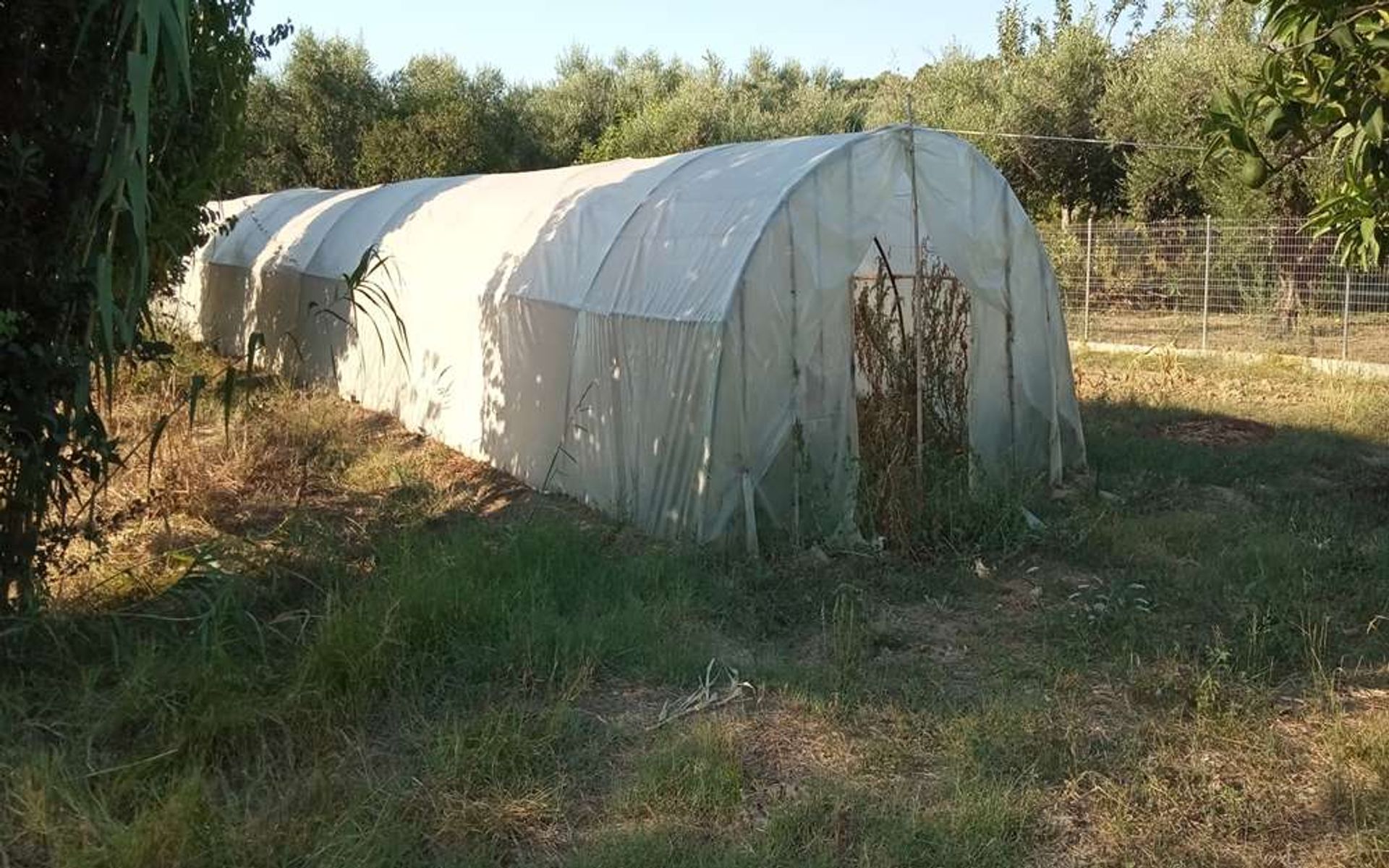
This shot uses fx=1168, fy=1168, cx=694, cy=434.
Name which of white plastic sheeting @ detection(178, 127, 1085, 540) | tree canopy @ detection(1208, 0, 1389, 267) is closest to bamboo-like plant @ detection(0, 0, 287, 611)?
white plastic sheeting @ detection(178, 127, 1085, 540)

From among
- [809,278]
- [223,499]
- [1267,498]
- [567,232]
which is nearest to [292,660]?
[223,499]

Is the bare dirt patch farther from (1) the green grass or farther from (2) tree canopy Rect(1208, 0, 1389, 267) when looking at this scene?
(2) tree canopy Rect(1208, 0, 1389, 267)

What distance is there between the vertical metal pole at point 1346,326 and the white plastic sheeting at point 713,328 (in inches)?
315

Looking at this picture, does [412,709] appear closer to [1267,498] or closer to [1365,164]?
[1365,164]

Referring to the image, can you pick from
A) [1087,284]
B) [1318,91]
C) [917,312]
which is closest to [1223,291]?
[1087,284]

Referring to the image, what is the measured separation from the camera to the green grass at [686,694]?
12.1ft

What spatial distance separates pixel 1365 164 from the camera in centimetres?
377

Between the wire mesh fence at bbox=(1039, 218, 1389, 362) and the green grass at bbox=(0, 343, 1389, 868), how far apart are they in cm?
956

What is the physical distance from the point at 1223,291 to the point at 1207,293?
50 cm

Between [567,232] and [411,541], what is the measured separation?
356 cm

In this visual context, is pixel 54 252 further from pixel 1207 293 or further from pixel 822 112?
pixel 822 112

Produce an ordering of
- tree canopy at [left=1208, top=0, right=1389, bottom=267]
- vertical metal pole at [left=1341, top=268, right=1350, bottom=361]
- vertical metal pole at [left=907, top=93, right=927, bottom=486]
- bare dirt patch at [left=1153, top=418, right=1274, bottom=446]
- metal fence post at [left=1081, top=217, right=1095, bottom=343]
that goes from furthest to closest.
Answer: metal fence post at [left=1081, top=217, right=1095, bottom=343] < vertical metal pole at [left=1341, top=268, right=1350, bottom=361] < bare dirt patch at [left=1153, top=418, right=1274, bottom=446] < vertical metal pole at [left=907, top=93, right=927, bottom=486] < tree canopy at [left=1208, top=0, right=1389, bottom=267]

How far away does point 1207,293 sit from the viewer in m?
16.7

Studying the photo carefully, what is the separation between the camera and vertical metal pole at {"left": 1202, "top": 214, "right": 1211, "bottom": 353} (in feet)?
54.9
